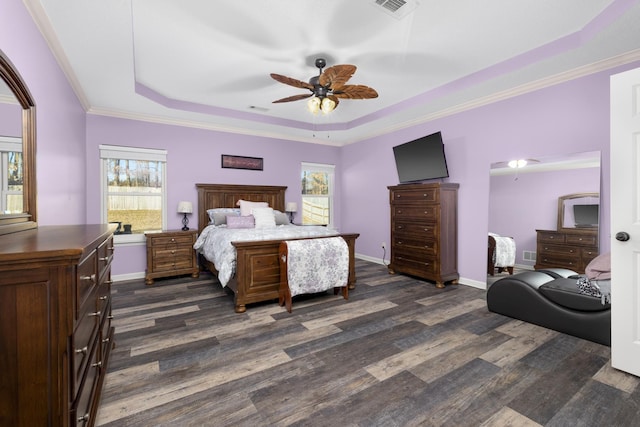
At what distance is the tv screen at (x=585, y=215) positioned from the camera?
117 inches

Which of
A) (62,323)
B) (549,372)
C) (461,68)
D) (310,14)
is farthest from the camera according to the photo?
(461,68)

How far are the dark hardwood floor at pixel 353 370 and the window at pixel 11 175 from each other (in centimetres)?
121

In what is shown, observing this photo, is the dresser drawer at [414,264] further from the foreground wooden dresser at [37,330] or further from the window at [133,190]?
the foreground wooden dresser at [37,330]

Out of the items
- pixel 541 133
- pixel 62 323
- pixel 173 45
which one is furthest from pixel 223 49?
pixel 541 133

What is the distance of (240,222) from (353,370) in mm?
2968

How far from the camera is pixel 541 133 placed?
3.38 m

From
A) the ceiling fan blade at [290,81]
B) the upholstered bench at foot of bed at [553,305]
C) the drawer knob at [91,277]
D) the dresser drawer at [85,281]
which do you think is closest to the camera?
the dresser drawer at [85,281]

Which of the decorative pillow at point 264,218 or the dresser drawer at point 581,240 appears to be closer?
the dresser drawer at point 581,240

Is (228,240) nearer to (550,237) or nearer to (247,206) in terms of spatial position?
(247,206)

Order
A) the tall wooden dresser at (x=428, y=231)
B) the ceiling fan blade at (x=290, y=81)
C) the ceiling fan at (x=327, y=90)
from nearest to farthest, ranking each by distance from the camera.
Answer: the ceiling fan blade at (x=290, y=81), the ceiling fan at (x=327, y=90), the tall wooden dresser at (x=428, y=231)

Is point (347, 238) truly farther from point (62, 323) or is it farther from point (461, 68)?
point (62, 323)

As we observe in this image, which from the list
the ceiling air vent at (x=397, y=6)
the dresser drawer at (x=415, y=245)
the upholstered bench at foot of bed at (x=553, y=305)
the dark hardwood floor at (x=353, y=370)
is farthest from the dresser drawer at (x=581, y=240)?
the ceiling air vent at (x=397, y=6)

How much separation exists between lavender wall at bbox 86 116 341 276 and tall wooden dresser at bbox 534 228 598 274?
401cm

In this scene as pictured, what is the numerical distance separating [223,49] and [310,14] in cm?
104
